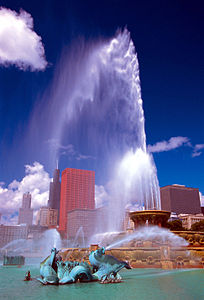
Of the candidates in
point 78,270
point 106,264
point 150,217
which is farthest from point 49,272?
point 150,217

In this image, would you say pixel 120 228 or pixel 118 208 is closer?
pixel 118 208

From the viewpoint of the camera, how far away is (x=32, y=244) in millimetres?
192000

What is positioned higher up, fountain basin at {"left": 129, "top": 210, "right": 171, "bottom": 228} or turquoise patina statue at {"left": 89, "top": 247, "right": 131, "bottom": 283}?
fountain basin at {"left": 129, "top": 210, "right": 171, "bottom": 228}

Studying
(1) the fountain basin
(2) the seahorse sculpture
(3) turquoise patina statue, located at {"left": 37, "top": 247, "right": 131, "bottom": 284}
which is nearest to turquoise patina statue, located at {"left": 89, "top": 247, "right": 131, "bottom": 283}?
(3) turquoise patina statue, located at {"left": 37, "top": 247, "right": 131, "bottom": 284}

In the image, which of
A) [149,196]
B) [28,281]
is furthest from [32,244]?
[28,281]

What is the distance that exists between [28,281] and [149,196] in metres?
50.4

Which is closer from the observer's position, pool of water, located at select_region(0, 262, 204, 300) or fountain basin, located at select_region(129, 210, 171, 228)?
pool of water, located at select_region(0, 262, 204, 300)

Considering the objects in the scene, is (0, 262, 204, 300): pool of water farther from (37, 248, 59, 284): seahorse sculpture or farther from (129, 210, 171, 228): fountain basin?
(129, 210, 171, 228): fountain basin

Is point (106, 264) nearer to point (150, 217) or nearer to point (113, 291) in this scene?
point (113, 291)

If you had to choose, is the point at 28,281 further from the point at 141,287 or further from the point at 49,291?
the point at 141,287

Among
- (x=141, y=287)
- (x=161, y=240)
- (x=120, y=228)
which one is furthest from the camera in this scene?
(x=120, y=228)

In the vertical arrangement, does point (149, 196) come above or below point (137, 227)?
above

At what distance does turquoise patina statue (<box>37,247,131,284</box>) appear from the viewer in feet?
85.3

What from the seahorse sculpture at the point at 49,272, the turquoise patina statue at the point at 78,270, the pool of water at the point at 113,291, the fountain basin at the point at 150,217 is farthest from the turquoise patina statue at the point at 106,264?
the fountain basin at the point at 150,217
